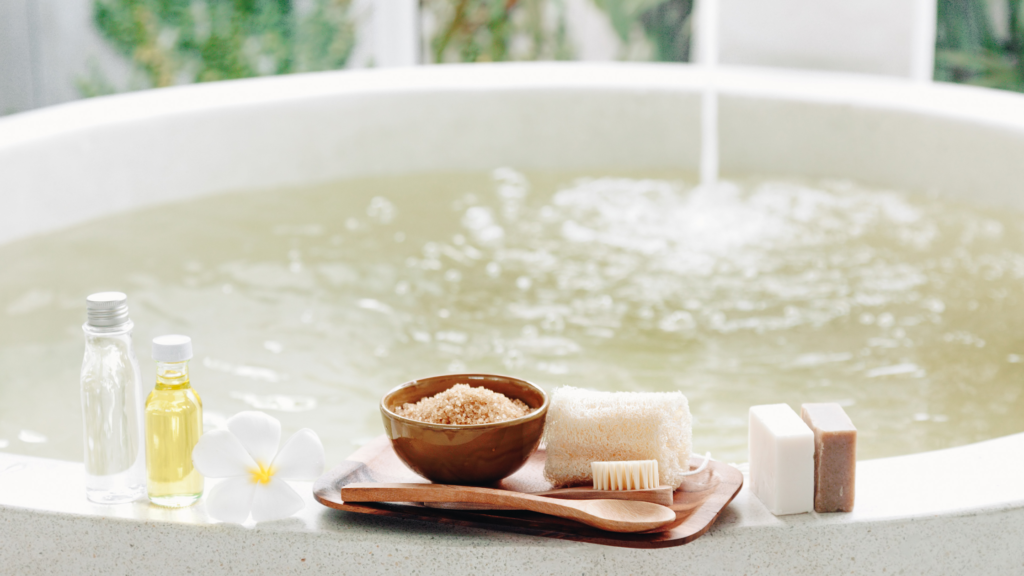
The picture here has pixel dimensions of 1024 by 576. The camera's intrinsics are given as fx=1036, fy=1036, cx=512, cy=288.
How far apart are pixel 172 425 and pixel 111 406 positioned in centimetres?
7

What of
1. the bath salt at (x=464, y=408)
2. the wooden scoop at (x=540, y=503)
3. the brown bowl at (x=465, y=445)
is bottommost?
the wooden scoop at (x=540, y=503)

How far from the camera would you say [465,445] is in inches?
33.9

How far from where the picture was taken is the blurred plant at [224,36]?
17.0ft

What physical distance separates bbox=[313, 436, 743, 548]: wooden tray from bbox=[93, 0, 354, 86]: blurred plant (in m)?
4.76

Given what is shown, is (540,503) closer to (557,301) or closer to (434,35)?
(557,301)

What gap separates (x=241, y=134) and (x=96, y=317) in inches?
88.3

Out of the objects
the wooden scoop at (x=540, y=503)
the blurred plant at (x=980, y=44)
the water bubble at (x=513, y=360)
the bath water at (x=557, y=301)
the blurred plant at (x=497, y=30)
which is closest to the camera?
the wooden scoop at (x=540, y=503)

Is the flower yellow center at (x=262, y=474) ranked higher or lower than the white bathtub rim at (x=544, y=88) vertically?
lower

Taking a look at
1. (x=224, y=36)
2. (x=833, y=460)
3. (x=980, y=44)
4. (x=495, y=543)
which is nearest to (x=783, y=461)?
(x=833, y=460)

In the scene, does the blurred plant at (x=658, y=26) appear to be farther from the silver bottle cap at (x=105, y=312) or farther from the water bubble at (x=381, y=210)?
the silver bottle cap at (x=105, y=312)

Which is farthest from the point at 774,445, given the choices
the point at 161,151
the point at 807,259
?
the point at 161,151

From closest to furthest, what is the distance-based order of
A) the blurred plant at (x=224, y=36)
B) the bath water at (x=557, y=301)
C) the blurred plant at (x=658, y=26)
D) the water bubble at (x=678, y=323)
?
the bath water at (x=557, y=301), the water bubble at (x=678, y=323), the blurred plant at (x=224, y=36), the blurred plant at (x=658, y=26)

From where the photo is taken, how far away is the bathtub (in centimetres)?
90

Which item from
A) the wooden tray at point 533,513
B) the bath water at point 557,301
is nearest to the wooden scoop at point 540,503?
the wooden tray at point 533,513
